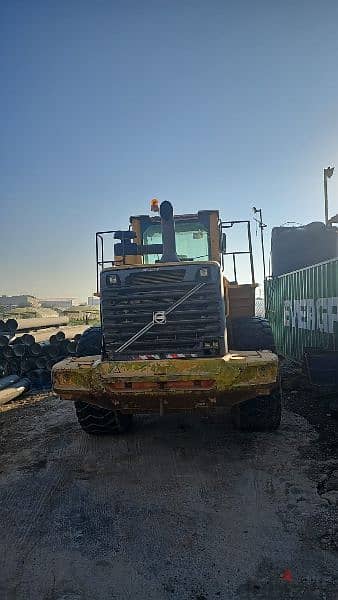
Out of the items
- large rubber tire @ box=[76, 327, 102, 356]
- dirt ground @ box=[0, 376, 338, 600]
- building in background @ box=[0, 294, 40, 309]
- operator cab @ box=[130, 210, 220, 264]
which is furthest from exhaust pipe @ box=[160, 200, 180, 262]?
building in background @ box=[0, 294, 40, 309]

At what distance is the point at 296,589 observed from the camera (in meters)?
2.84

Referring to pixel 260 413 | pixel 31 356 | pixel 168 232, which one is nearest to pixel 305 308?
pixel 260 413

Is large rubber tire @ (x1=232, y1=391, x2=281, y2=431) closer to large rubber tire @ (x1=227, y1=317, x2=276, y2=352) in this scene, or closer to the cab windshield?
large rubber tire @ (x1=227, y1=317, x2=276, y2=352)

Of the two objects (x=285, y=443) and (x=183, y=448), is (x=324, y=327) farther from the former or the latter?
(x=183, y=448)

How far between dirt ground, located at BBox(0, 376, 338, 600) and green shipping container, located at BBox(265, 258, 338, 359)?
9.06ft

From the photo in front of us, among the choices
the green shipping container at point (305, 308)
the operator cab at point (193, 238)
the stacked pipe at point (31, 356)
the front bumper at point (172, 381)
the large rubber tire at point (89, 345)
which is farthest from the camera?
the stacked pipe at point (31, 356)

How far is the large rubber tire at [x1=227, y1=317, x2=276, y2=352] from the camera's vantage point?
591 centimetres

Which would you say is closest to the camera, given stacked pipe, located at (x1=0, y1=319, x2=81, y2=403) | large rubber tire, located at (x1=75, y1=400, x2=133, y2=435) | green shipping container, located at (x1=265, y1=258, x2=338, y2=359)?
large rubber tire, located at (x1=75, y1=400, x2=133, y2=435)

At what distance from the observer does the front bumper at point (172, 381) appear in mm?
4652

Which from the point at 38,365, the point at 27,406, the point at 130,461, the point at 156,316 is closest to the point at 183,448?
the point at 130,461

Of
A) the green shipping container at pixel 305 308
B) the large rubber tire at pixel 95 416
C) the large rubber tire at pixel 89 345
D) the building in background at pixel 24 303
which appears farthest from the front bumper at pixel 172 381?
the building in background at pixel 24 303

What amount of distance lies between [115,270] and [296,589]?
3.48 m

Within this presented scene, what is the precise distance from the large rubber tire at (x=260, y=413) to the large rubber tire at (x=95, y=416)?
1.53 m

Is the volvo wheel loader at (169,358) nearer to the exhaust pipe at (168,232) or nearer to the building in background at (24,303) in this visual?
the exhaust pipe at (168,232)
